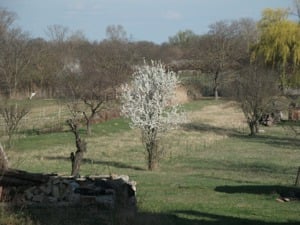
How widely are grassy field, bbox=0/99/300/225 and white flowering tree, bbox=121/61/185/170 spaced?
143cm

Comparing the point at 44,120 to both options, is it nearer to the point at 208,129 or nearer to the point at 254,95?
the point at 208,129

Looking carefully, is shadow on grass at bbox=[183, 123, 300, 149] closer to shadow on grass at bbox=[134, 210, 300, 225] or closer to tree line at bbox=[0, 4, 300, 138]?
tree line at bbox=[0, 4, 300, 138]

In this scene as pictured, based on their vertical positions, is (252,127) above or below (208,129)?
above

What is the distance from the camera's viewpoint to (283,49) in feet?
216

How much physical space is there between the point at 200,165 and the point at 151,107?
381 cm

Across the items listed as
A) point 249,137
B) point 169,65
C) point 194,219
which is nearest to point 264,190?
point 194,219

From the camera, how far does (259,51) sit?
221ft

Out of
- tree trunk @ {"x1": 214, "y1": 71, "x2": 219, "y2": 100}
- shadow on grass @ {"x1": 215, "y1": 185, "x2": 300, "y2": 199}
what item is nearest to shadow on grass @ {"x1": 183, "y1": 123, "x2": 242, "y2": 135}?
tree trunk @ {"x1": 214, "y1": 71, "x2": 219, "y2": 100}

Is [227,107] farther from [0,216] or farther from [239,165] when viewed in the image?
[0,216]

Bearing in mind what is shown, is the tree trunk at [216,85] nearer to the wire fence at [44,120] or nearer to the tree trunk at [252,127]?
the wire fence at [44,120]

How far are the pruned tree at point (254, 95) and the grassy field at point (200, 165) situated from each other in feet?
5.13

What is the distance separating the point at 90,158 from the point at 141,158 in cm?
295

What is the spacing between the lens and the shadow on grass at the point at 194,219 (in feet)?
30.5

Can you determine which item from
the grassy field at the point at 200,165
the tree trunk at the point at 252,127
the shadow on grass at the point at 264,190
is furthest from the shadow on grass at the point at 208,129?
the shadow on grass at the point at 264,190
